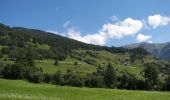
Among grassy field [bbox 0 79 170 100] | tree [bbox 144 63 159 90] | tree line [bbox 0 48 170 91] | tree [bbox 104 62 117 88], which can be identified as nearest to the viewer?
grassy field [bbox 0 79 170 100]

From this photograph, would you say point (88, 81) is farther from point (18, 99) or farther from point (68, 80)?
point (18, 99)

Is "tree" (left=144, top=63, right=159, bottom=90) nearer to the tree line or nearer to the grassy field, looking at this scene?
the tree line

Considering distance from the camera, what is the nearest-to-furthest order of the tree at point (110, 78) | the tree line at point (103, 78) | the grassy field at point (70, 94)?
1. the grassy field at point (70, 94)
2. the tree line at point (103, 78)
3. the tree at point (110, 78)

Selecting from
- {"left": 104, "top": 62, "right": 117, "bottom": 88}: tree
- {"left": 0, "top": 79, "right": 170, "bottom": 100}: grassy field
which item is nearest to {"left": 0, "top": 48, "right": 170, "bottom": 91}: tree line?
{"left": 104, "top": 62, "right": 117, "bottom": 88}: tree

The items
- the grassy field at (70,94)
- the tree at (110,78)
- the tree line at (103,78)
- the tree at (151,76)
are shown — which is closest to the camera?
the grassy field at (70,94)

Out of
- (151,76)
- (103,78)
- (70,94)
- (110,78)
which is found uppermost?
(151,76)

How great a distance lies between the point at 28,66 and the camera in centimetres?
15800

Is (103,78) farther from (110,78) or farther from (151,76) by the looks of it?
(151,76)

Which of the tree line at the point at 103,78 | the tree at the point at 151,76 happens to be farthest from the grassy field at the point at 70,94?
the tree line at the point at 103,78

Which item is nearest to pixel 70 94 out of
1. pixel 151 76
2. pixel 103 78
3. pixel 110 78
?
pixel 151 76

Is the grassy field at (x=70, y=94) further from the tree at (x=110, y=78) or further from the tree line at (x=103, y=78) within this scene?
A: the tree at (x=110, y=78)

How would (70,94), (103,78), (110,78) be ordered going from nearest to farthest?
(70,94)
(110,78)
(103,78)

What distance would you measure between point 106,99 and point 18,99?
13.5m

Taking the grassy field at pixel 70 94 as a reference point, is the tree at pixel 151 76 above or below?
above
